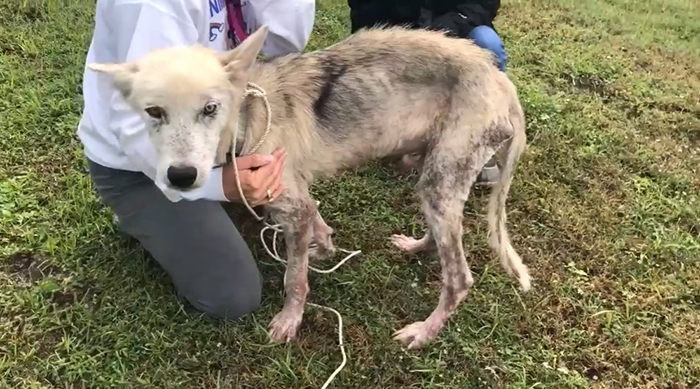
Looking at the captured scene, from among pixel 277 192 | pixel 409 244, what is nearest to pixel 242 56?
pixel 277 192

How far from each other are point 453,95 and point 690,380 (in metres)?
1.89

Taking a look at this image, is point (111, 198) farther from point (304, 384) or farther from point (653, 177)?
point (653, 177)

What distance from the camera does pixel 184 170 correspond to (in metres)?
2.65

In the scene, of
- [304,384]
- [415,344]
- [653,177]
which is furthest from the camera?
[653,177]

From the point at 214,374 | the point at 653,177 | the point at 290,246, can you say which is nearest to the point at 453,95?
the point at 290,246

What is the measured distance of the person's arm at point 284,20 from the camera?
12.1ft

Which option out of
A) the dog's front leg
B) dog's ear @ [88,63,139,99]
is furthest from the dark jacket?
dog's ear @ [88,63,139,99]

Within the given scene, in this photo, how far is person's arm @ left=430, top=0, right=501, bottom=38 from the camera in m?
4.62

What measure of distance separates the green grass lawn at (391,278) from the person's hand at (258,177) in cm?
77

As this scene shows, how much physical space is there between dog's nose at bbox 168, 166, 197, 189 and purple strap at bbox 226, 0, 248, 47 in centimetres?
126

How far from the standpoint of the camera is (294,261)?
11.5ft

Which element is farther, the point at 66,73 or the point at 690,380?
the point at 66,73

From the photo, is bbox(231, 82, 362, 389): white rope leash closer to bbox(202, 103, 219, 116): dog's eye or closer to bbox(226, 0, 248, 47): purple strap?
bbox(202, 103, 219, 116): dog's eye

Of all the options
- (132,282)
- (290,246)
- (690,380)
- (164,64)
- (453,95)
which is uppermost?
(164,64)
